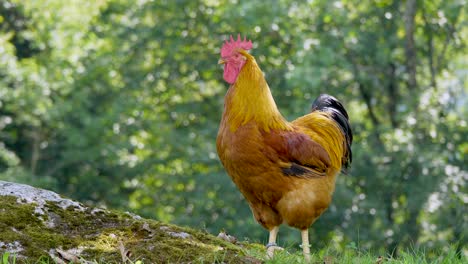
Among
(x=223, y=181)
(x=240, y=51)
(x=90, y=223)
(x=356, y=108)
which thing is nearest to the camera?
(x=90, y=223)

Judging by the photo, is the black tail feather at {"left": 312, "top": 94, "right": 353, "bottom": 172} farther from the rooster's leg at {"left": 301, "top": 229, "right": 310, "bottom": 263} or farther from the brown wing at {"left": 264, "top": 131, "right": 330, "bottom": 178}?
the rooster's leg at {"left": 301, "top": 229, "right": 310, "bottom": 263}

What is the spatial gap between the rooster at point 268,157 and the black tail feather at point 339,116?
2.04ft

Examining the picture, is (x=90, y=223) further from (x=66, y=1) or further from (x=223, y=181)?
(x=66, y=1)

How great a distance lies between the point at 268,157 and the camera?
5.92 meters

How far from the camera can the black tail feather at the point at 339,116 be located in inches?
281

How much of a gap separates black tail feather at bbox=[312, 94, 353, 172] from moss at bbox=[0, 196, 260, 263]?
189 centimetres

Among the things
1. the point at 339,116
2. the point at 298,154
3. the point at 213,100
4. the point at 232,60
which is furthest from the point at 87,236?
the point at 213,100

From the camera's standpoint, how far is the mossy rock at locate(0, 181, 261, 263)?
5062 mm

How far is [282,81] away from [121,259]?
1156cm

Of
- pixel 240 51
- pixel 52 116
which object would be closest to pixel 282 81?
pixel 52 116

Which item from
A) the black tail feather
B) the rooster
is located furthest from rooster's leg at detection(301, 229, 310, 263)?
the black tail feather

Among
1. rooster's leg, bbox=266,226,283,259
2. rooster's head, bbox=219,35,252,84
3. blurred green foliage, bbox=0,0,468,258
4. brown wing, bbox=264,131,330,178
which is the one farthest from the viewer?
blurred green foliage, bbox=0,0,468,258

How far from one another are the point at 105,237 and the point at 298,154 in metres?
1.70

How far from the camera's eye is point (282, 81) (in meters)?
16.3
